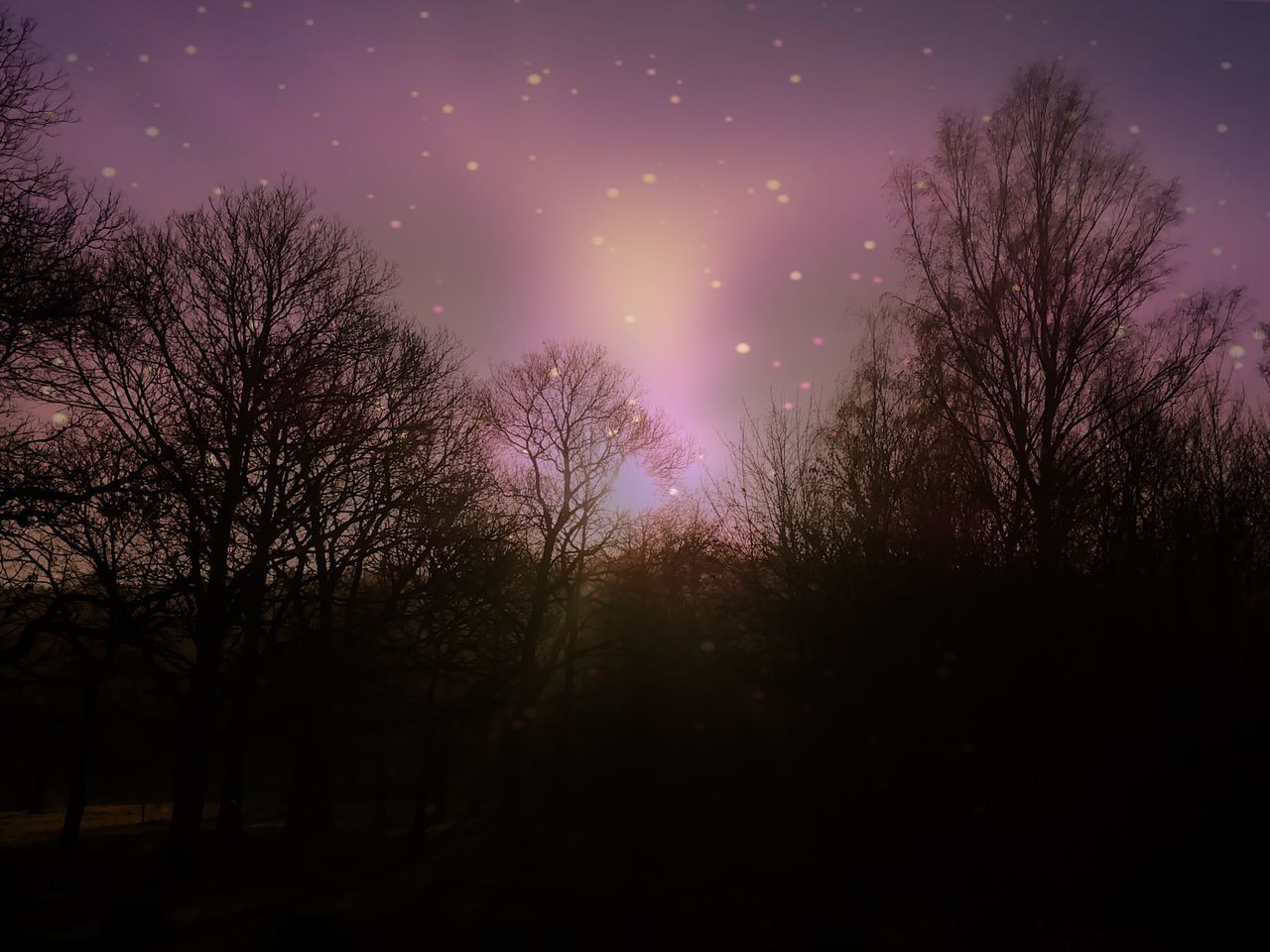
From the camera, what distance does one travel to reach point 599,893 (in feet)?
47.9

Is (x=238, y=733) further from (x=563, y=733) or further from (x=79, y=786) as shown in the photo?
(x=79, y=786)

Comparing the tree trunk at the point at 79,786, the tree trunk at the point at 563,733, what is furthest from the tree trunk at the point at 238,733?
the tree trunk at the point at 563,733

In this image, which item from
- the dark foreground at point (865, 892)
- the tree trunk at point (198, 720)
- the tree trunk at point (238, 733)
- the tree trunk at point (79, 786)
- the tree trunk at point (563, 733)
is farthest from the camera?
the tree trunk at point (563, 733)

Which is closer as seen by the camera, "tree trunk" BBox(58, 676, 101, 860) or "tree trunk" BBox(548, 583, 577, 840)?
"tree trunk" BBox(58, 676, 101, 860)

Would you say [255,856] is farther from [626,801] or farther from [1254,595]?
[1254,595]

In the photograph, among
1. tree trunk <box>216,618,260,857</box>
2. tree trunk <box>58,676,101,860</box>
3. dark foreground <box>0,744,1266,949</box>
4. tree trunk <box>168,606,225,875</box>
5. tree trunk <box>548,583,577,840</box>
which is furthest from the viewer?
tree trunk <box>548,583,577,840</box>

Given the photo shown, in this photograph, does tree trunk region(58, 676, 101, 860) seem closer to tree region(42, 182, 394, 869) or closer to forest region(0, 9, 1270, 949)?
forest region(0, 9, 1270, 949)

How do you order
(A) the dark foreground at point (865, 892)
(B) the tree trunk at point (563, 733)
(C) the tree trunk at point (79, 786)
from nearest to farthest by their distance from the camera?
(A) the dark foreground at point (865, 892) < (C) the tree trunk at point (79, 786) < (B) the tree trunk at point (563, 733)

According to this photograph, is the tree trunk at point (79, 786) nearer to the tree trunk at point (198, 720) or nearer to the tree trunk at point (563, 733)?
the tree trunk at point (198, 720)

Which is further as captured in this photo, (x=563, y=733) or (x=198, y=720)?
(x=563, y=733)

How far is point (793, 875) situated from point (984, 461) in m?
9.01

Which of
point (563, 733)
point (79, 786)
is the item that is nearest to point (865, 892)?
point (563, 733)

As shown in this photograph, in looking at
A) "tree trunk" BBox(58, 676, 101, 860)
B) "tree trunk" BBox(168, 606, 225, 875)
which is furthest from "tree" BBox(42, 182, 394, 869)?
"tree trunk" BBox(58, 676, 101, 860)

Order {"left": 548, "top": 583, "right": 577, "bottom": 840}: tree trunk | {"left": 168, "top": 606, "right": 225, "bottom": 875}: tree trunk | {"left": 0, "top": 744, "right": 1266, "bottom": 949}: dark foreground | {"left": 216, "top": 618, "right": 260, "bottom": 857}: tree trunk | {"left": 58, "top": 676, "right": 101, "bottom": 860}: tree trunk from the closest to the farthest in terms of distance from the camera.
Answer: {"left": 0, "top": 744, "right": 1266, "bottom": 949}: dark foreground, {"left": 168, "top": 606, "right": 225, "bottom": 875}: tree trunk, {"left": 216, "top": 618, "right": 260, "bottom": 857}: tree trunk, {"left": 58, "top": 676, "right": 101, "bottom": 860}: tree trunk, {"left": 548, "top": 583, "right": 577, "bottom": 840}: tree trunk
